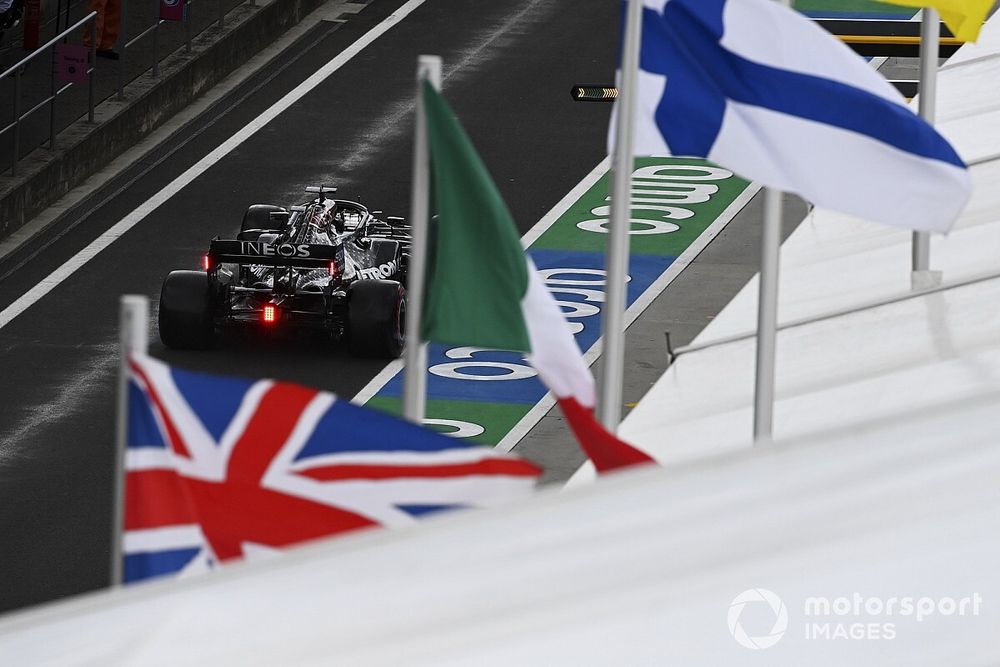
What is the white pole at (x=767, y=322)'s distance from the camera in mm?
9234

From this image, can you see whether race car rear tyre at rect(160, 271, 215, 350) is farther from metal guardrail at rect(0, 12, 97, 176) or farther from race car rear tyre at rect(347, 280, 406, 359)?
metal guardrail at rect(0, 12, 97, 176)

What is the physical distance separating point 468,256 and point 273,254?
12.2 m

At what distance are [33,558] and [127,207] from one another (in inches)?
391

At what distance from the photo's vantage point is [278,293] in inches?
768

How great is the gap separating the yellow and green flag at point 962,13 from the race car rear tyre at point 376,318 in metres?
9.78

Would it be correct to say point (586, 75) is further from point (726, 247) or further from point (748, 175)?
point (748, 175)

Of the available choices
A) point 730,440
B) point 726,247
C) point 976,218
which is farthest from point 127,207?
point 730,440

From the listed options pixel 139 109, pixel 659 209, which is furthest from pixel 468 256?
pixel 139 109

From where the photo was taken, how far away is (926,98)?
12453 millimetres

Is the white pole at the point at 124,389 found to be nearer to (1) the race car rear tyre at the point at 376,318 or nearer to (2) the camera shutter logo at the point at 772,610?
(2) the camera shutter logo at the point at 772,610

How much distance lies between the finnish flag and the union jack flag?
2.99 m

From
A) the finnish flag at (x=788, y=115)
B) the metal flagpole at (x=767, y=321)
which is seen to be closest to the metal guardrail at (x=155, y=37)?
the metal flagpole at (x=767, y=321)

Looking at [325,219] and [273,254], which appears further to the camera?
[325,219]

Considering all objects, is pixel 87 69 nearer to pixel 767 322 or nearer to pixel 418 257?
pixel 767 322
